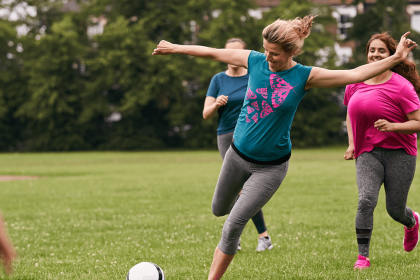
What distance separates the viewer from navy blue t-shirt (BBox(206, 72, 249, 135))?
240 inches

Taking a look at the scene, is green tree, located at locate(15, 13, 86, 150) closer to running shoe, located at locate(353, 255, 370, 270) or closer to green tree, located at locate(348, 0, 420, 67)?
green tree, located at locate(348, 0, 420, 67)

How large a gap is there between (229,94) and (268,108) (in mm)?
1991

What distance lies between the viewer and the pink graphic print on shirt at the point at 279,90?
13.5 ft

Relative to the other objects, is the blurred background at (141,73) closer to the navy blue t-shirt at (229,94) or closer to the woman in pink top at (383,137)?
the navy blue t-shirt at (229,94)

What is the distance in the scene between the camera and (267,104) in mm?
4145

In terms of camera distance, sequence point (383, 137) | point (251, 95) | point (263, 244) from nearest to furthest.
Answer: point (251, 95) < point (383, 137) < point (263, 244)

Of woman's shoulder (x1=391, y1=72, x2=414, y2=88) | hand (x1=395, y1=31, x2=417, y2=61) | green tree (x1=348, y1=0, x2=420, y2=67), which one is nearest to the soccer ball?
hand (x1=395, y1=31, x2=417, y2=61)

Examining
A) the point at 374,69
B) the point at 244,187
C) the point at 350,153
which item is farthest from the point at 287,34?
the point at 350,153

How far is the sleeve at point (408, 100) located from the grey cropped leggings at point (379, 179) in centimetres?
46

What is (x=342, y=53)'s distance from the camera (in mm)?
50125

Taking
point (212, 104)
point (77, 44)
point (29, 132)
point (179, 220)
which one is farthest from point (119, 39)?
point (212, 104)

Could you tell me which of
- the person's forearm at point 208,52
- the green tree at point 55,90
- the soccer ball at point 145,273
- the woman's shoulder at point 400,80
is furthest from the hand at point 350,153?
the green tree at point 55,90

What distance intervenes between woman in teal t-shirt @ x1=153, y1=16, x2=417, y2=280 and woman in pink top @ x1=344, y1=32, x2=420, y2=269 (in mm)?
1133

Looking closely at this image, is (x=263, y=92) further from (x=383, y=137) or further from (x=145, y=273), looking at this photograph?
(x=145, y=273)
